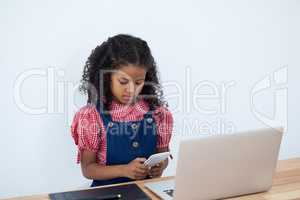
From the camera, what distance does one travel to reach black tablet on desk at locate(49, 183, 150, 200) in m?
1.26

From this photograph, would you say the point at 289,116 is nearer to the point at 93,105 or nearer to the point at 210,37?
the point at 210,37

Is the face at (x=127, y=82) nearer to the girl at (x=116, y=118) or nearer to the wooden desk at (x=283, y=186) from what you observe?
the girl at (x=116, y=118)

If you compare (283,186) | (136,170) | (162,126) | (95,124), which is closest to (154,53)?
(162,126)

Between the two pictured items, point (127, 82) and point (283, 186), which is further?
point (127, 82)

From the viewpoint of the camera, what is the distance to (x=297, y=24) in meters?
2.52

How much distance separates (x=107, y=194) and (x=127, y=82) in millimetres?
528

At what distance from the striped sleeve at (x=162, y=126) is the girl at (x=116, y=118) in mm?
15

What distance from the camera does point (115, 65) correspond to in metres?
1.70

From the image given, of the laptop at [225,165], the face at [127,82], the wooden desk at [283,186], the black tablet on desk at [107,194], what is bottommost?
the wooden desk at [283,186]

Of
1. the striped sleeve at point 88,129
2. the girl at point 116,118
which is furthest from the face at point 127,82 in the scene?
the striped sleeve at point 88,129

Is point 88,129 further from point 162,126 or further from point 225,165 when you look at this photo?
point 225,165

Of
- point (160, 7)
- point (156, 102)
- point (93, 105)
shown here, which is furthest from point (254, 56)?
point (93, 105)

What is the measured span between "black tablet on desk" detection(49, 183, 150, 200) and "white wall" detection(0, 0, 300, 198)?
71 cm

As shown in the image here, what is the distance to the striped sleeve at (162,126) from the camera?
6.08 feet
